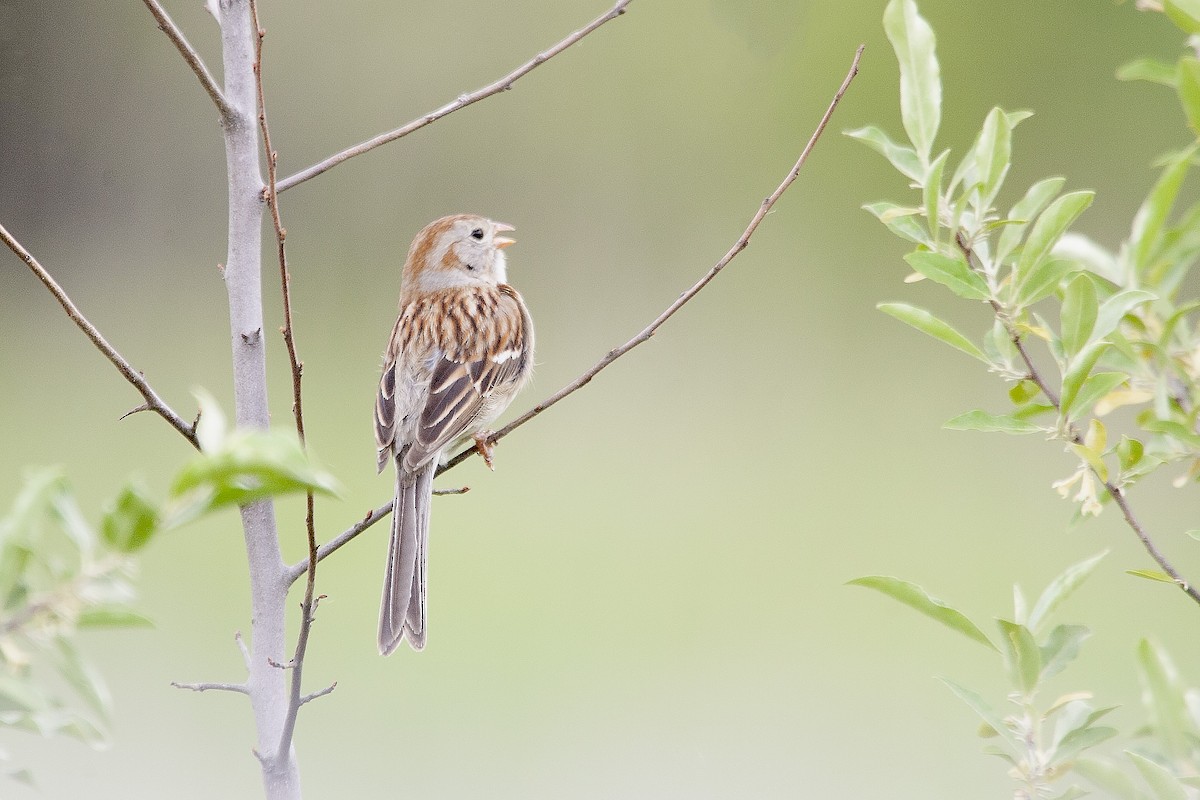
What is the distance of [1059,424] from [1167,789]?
0.28 meters

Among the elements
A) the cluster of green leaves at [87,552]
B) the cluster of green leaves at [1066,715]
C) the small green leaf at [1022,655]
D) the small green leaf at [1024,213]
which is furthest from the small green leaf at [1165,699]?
the cluster of green leaves at [87,552]

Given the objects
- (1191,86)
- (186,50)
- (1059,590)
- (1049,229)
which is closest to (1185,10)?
(1191,86)

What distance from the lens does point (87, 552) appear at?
54 centimetres

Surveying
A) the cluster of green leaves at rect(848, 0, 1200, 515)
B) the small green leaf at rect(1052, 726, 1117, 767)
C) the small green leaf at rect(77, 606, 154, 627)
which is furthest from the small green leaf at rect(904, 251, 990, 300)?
the small green leaf at rect(77, 606, 154, 627)

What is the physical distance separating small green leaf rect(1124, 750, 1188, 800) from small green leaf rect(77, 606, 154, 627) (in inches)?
23.6

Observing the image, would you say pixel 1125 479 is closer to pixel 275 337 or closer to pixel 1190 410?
pixel 1190 410

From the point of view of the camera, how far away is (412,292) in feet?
7.97

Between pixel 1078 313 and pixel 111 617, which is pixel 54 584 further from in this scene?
pixel 1078 313

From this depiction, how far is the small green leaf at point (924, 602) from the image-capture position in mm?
840

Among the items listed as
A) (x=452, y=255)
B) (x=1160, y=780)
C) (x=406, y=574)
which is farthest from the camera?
(x=452, y=255)

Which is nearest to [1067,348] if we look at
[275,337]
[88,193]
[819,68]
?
[275,337]

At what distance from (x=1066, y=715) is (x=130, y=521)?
70cm

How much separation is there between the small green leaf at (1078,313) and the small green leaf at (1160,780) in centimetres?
30

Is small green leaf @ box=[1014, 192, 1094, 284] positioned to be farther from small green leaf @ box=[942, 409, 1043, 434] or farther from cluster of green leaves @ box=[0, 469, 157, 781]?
cluster of green leaves @ box=[0, 469, 157, 781]
